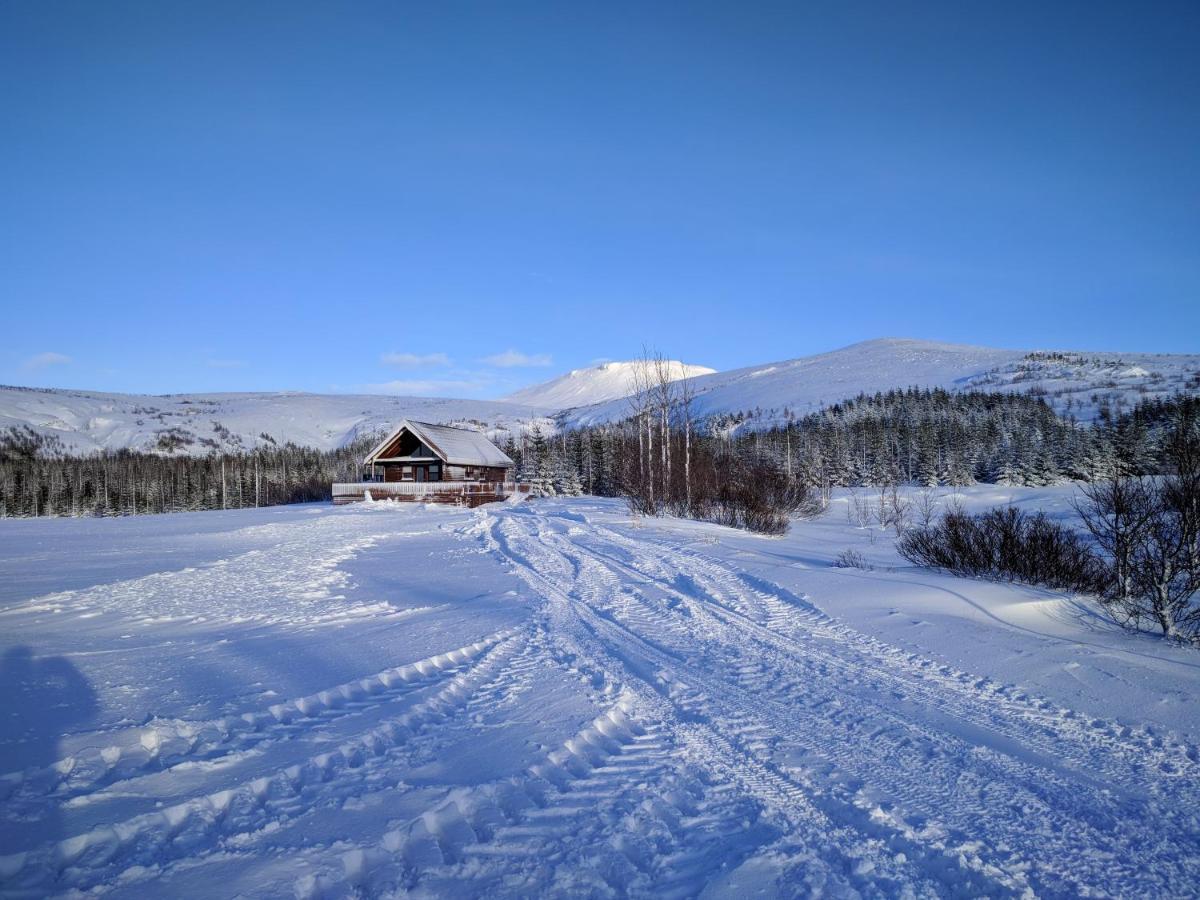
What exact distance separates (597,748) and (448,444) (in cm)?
3826

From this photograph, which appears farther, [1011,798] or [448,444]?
[448,444]

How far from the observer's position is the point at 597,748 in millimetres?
4258

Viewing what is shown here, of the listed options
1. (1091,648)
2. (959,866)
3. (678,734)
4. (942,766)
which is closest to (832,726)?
(942,766)

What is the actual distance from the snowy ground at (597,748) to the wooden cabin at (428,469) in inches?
1104

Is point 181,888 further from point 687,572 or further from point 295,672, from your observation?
point 687,572

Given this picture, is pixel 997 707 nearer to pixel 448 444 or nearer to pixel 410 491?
pixel 410 491

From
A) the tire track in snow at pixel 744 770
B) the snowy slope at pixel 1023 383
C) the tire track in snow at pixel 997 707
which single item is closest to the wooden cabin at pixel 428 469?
the tire track in snow at pixel 744 770

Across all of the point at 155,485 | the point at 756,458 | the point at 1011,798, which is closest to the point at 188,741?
the point at 1011,798

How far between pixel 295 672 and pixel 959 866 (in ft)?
17.7

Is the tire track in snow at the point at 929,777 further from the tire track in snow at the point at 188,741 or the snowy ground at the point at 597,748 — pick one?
the tire track in snow at the point at 188,741

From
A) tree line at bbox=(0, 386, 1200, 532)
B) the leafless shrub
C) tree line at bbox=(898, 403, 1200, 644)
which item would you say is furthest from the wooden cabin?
tree line at bbox=(898, 403, 1200, 644)

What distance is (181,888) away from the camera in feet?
9.09

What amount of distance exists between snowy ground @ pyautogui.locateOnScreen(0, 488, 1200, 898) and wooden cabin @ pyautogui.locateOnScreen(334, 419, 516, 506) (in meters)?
28.1

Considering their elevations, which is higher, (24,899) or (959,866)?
(24,899)
